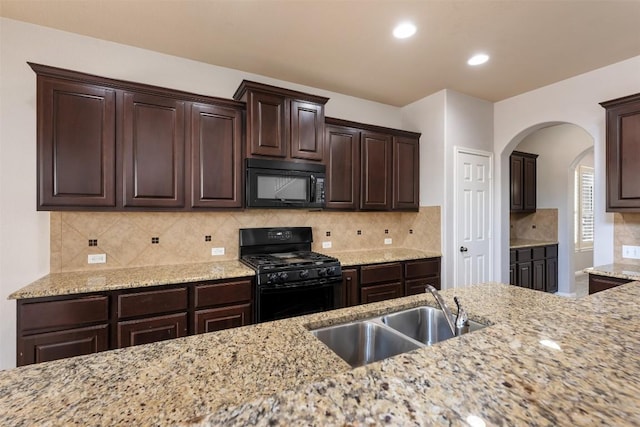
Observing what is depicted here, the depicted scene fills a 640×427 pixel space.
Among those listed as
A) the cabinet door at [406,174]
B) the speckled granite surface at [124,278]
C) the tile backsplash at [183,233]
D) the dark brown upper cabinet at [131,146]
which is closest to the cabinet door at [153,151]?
the dark brown upper cabinet at [131,146]

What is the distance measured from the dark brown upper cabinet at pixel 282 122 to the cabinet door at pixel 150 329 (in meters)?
1.49

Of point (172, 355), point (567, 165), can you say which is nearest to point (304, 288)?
point (172, 355)

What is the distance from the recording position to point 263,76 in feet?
10.7

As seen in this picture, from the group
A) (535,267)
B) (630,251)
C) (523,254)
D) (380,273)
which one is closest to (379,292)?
(380,273)

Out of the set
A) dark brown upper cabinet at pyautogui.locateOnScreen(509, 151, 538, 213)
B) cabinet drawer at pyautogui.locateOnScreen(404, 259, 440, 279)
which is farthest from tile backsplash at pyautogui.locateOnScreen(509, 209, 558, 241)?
cabinet drawer at pyautogui.locateOnScreen(404, 259, 440, 279)

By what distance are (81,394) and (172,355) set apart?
0.85 ft

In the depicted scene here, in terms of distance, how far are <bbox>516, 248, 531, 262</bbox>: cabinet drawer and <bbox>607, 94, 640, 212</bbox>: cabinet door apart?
1.85m

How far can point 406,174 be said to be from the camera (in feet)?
12.5

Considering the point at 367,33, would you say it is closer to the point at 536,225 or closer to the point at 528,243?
the point at 528,243

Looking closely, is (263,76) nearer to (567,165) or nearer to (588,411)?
(588,411)

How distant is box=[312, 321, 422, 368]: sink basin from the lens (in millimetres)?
1359

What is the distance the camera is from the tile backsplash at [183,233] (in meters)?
2.48

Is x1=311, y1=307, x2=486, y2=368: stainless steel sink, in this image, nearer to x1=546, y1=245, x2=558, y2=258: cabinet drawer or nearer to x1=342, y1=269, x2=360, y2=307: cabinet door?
x1=342, y1=269, x2=360, y2=307: cabinet door

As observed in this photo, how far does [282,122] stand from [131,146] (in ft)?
4.18
